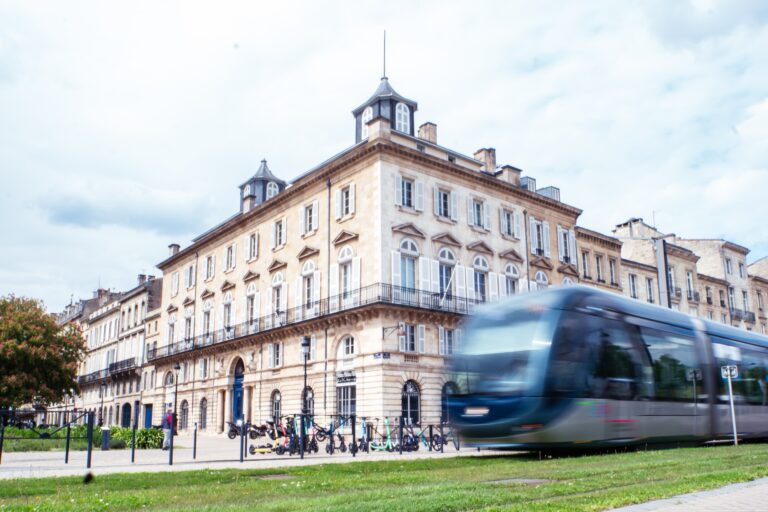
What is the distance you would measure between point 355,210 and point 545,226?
42.7 ft

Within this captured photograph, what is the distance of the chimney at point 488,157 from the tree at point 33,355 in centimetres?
2820

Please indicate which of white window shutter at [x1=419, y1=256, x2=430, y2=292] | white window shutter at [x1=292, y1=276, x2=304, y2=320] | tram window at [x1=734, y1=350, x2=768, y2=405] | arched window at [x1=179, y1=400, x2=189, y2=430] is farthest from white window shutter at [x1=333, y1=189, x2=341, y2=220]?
tram window at [x1=734, y1=350, x2=768, y2=405]

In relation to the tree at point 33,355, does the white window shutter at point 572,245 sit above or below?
above

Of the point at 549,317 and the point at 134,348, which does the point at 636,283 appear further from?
the point at 134,348

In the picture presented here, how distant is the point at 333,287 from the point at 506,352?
19482mm

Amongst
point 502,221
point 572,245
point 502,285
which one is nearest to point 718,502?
point 502,285

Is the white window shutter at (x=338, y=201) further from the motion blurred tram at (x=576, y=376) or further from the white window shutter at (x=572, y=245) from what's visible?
the motion blurred tram at (x=576, y=376)

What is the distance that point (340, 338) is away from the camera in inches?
1273

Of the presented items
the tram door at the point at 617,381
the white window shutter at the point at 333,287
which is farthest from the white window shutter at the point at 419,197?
the tram door at the point at 617,381

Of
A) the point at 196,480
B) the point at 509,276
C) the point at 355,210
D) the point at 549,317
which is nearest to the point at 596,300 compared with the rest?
the point at 549,317

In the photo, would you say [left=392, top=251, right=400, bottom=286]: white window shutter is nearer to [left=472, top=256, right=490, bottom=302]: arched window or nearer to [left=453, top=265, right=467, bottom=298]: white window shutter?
[left=453, top=265, right=467, bottom=298]: white window shutter

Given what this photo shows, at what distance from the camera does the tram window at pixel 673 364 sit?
16641mm

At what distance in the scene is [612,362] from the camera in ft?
50.5

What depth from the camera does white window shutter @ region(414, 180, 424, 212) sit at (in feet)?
110
